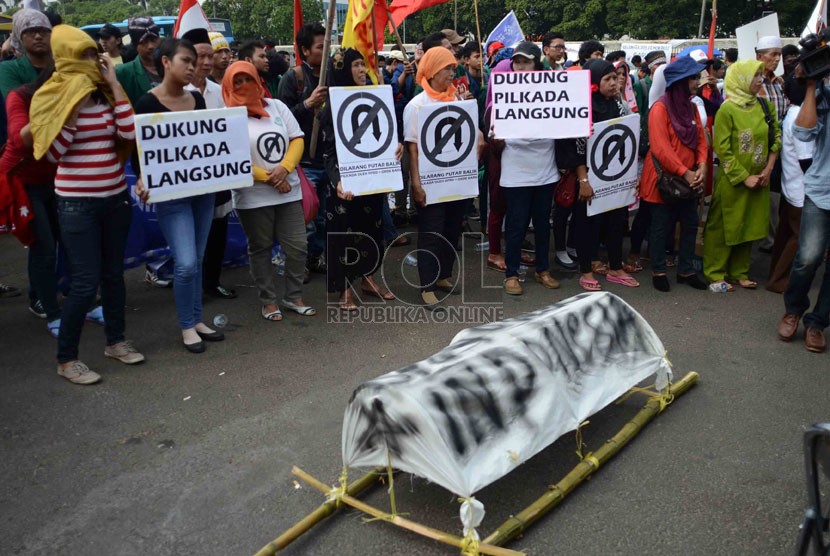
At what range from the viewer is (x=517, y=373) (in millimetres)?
3396

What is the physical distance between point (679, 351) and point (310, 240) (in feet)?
11.7

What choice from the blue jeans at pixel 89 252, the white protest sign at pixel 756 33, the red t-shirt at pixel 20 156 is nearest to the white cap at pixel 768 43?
the white protest sign at pixel 756 33

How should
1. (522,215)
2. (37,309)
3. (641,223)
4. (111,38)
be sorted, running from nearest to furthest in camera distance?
(37,309) < (522,215) < (111,38) < (641,223)

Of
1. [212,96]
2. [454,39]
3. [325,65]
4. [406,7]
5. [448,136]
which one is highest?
[406,7]

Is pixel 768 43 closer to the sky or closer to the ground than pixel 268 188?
closer to the sky

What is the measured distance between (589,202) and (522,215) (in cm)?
65

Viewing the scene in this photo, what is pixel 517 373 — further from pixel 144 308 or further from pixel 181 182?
pixel 144 308

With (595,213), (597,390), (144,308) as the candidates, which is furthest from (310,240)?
(597,390)

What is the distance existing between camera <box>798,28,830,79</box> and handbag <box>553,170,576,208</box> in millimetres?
2280

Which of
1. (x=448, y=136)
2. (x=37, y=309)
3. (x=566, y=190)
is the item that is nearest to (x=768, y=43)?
(x=566, y=190)

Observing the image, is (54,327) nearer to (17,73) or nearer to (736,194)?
(17,73)

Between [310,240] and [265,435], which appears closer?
[265,435]

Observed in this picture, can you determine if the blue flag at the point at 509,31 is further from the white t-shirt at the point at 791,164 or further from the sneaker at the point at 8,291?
the sneaker at the point at 8,291

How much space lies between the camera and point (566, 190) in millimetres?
6984
